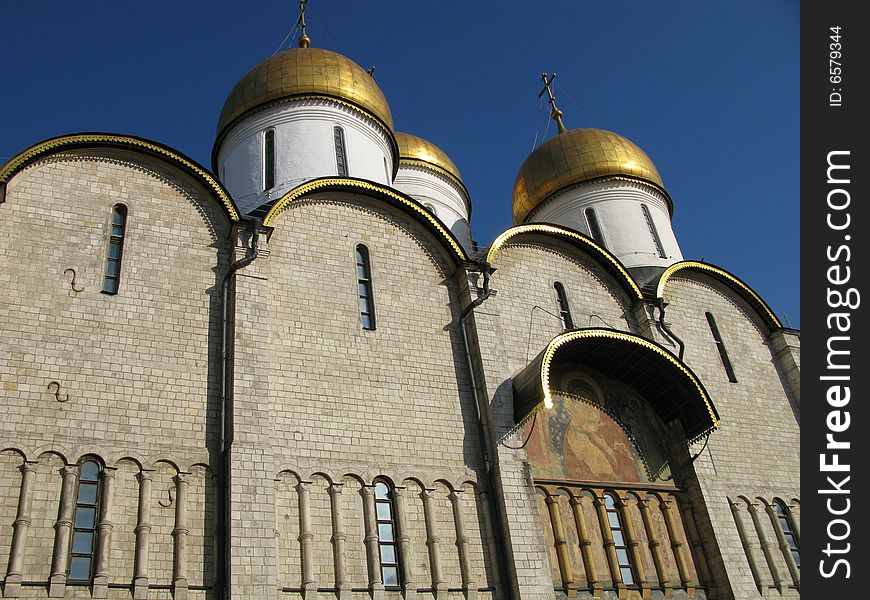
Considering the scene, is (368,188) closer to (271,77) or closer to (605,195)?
(271,77)

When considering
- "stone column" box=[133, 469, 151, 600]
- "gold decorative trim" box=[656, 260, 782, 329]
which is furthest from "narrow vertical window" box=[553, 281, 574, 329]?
"stone column" box=[133, 469, 151, 600]

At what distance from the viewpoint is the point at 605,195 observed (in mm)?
15336

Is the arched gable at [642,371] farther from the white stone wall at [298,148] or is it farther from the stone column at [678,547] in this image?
the white stone wall at [298,148]

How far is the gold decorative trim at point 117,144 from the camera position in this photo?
9391 millimetres

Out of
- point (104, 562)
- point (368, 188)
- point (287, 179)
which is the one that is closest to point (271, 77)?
point (287, 179)

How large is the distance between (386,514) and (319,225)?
4016mm

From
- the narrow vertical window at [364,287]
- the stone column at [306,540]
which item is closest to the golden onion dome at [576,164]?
the narrow vertical window at [364,287]

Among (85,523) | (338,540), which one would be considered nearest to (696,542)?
(338,540)

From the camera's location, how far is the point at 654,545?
10188 mm

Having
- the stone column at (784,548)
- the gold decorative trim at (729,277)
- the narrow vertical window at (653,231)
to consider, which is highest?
the narrow vertical window at (653,231)

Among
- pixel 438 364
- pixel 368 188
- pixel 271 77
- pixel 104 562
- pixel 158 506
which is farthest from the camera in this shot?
pixel 271 77

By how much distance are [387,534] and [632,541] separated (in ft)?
11.0

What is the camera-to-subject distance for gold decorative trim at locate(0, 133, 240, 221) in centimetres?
939

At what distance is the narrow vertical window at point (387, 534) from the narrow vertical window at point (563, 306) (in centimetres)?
415
